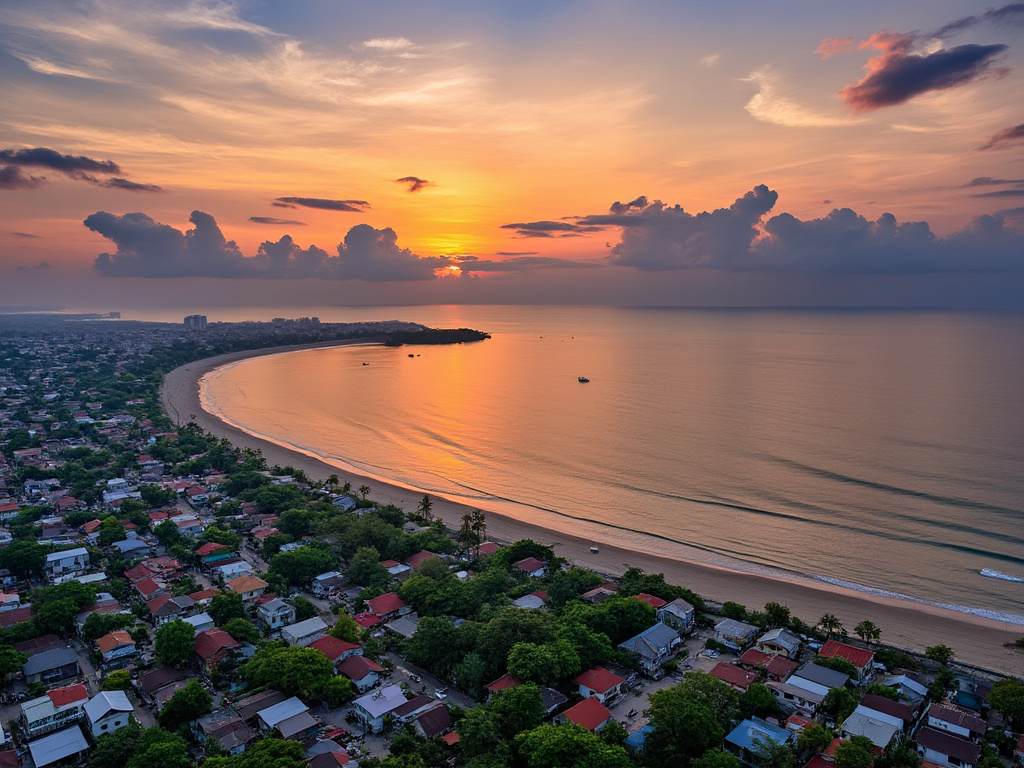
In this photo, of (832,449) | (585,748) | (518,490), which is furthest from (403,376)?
(585,748)

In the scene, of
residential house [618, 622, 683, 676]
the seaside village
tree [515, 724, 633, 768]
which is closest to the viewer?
tree [515, 724, 633, 768]

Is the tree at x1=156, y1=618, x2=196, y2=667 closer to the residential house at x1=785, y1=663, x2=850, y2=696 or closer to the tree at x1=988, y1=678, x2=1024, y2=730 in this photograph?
the residential house at x1=785, y1=663, x2=850, y2=696

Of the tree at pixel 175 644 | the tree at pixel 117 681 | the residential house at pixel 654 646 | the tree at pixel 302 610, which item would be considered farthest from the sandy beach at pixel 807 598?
the tree at pixel 117 681

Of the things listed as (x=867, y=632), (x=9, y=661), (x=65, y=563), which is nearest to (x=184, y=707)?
(x=9, y=661)

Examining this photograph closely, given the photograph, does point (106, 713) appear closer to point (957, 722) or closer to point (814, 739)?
point (814, 739)

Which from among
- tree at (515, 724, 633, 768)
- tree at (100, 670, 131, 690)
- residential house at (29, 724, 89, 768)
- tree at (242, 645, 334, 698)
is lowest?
residential house at (29, 724, 89, 768)

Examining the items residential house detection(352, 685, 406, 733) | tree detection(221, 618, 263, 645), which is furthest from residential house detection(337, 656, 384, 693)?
tree detection(221, 618, 263, 645)

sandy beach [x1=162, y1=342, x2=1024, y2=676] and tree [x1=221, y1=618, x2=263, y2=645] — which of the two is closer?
tree [x1=221, y1=618, x2=263, y2=645]
